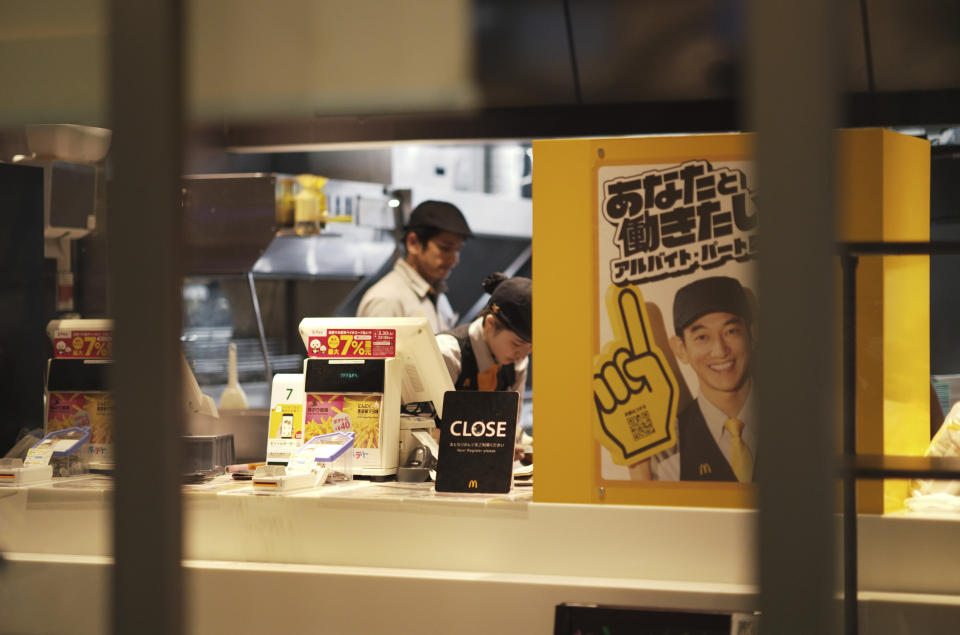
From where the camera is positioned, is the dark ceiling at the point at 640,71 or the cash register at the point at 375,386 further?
the dark ceiling at the point at 640,71

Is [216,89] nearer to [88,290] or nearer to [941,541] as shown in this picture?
[88,290]

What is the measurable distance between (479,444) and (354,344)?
1.84 feet

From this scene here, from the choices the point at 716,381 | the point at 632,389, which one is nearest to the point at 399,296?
the point at 632,389

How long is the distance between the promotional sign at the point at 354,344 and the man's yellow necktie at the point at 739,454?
1113 mm

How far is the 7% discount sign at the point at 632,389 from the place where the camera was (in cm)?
275

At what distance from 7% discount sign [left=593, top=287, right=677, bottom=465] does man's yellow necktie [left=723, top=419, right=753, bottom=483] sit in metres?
0.14

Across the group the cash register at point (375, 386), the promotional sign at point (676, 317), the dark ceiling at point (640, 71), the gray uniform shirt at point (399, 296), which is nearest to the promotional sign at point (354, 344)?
the cash register at point (375, 386)

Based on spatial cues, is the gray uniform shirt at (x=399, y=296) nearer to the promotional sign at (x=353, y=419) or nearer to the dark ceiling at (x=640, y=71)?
the dark ceiling at (x=640, y=71)

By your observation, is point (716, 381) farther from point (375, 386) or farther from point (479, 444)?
point (375, 386)

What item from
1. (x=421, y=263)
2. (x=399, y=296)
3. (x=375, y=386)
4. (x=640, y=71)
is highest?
(x=640, y=71)

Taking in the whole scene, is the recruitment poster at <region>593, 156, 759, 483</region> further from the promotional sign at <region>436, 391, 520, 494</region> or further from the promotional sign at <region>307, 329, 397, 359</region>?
the promotional sign at <region>307, 329, 397, 359</region>

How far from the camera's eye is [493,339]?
4371 mm

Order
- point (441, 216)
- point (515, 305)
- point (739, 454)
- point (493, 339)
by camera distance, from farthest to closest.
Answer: point (441, 216), point (493, 339), point (515, 305), point (739, 454)

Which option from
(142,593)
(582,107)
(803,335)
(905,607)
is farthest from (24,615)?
(582,107)
